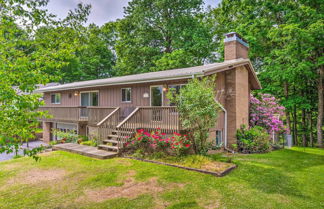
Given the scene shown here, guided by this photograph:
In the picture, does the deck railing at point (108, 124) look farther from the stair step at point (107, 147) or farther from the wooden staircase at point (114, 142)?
the stair step at point (107, 147)

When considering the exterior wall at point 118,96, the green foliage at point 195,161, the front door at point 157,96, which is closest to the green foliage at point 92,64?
the exterior wall at point 118,96

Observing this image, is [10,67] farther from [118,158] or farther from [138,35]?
[138,35]

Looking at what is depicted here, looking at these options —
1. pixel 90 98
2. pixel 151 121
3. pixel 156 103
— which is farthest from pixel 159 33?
pixel 151 121

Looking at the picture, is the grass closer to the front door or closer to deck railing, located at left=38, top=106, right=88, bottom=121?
the front door

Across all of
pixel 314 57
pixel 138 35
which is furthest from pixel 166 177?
pixel 138 35

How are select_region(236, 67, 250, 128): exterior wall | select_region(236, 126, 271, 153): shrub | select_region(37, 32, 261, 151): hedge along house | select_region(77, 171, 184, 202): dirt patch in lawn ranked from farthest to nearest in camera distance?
select_region(236, 67, 250, 128): exterior wall
select_region(236, 126, 271, 153): shrub
select_region(37, 32, 261, 151): hedge along house
select_region(77, 171, 184, 202): dirt patch in lawn

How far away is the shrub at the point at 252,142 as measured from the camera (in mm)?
10422

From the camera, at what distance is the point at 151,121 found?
9.30 m

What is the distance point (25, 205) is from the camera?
4609 mm

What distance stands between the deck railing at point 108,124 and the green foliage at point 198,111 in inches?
155

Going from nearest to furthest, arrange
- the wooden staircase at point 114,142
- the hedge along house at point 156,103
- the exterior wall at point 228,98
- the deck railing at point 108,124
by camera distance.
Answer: the wooden staircase at point 114,142 < the hedge along house at point 156,103 < the deck railing at point 108,124 < the exterior wall at point 228,98

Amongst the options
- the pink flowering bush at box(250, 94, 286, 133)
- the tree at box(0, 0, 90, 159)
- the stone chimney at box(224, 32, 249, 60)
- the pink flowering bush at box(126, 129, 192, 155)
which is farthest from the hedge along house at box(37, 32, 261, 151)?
the tree at box(0, 0, 90, 159)

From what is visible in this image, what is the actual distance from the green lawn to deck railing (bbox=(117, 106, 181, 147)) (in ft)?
5.40

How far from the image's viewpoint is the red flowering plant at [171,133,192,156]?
309 inches
